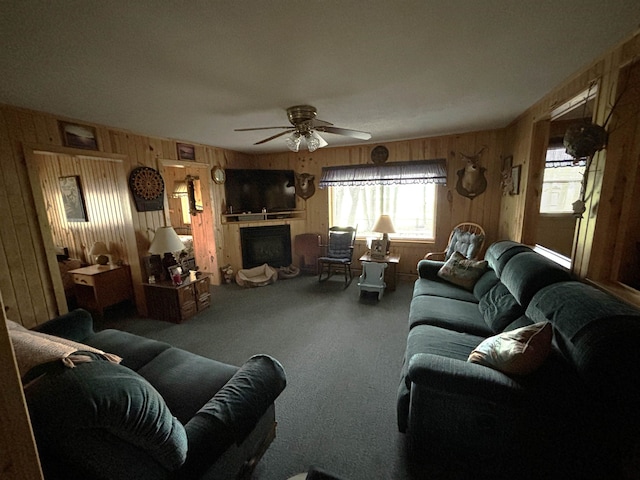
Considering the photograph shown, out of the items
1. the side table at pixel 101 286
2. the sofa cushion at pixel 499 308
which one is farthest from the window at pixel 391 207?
the side table at pixel 101 286

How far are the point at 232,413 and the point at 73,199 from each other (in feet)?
14.0

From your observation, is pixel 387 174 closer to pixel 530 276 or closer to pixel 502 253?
pixel 502 253

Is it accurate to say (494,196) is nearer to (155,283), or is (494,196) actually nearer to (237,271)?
(237,271)

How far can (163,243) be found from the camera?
3219mm

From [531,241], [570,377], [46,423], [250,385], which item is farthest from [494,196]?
[46,423]

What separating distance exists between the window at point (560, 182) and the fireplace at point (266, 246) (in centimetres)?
392

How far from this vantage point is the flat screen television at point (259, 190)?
4746 mm

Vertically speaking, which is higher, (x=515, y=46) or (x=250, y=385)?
(x=515, y=46)

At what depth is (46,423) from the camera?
0.75 meters

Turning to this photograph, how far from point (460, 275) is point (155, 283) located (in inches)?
142

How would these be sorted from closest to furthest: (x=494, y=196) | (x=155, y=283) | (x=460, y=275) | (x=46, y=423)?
(x=46, y=423)
(x=460, y=275)
(x=155, y=283)
(x=494, y=196)

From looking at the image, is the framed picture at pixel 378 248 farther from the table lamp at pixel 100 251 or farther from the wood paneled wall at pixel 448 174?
the table lamp at pixel 100 251

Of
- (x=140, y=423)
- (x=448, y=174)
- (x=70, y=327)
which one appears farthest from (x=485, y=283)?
(x=70, y=327)

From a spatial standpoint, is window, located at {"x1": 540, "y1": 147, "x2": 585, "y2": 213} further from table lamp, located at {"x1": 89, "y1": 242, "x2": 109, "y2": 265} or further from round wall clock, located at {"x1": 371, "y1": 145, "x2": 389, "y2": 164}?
table lamp, located at {"x1": 89, "y1": 242, "x2": 109, "y2": 265}
